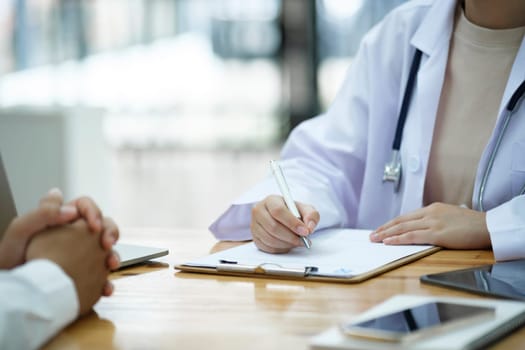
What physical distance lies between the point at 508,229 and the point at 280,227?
0.33 meters

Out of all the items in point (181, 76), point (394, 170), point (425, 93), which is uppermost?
point (425, 93)

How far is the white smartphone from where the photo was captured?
76 centimetres

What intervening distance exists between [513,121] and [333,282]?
1.89 feet

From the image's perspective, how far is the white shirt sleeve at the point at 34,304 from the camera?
85 cm

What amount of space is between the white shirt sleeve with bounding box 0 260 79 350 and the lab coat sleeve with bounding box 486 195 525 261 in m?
0.64

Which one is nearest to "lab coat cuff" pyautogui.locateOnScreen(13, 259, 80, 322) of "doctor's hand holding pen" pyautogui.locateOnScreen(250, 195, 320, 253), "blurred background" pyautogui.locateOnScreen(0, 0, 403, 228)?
"doctor's hand holding pen" pyautogui.locateOnScreen(250, 195, 320, 253)

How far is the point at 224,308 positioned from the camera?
38.7 inches

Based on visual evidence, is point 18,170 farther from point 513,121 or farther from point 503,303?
point 503,303

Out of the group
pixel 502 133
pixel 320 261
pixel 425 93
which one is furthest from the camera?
pixel 425 93

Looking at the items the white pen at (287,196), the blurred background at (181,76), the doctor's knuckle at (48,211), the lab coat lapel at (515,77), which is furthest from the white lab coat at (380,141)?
the blurred background at (181,76)

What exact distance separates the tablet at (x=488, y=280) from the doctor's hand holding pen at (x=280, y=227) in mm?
231

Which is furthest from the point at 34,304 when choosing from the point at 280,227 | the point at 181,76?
the point at 181,76

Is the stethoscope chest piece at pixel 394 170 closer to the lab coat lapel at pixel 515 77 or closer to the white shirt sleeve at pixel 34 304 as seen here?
the lab coat lapel at pixel 515 77

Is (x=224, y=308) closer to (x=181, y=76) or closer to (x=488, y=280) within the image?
(x=488, y=280)
